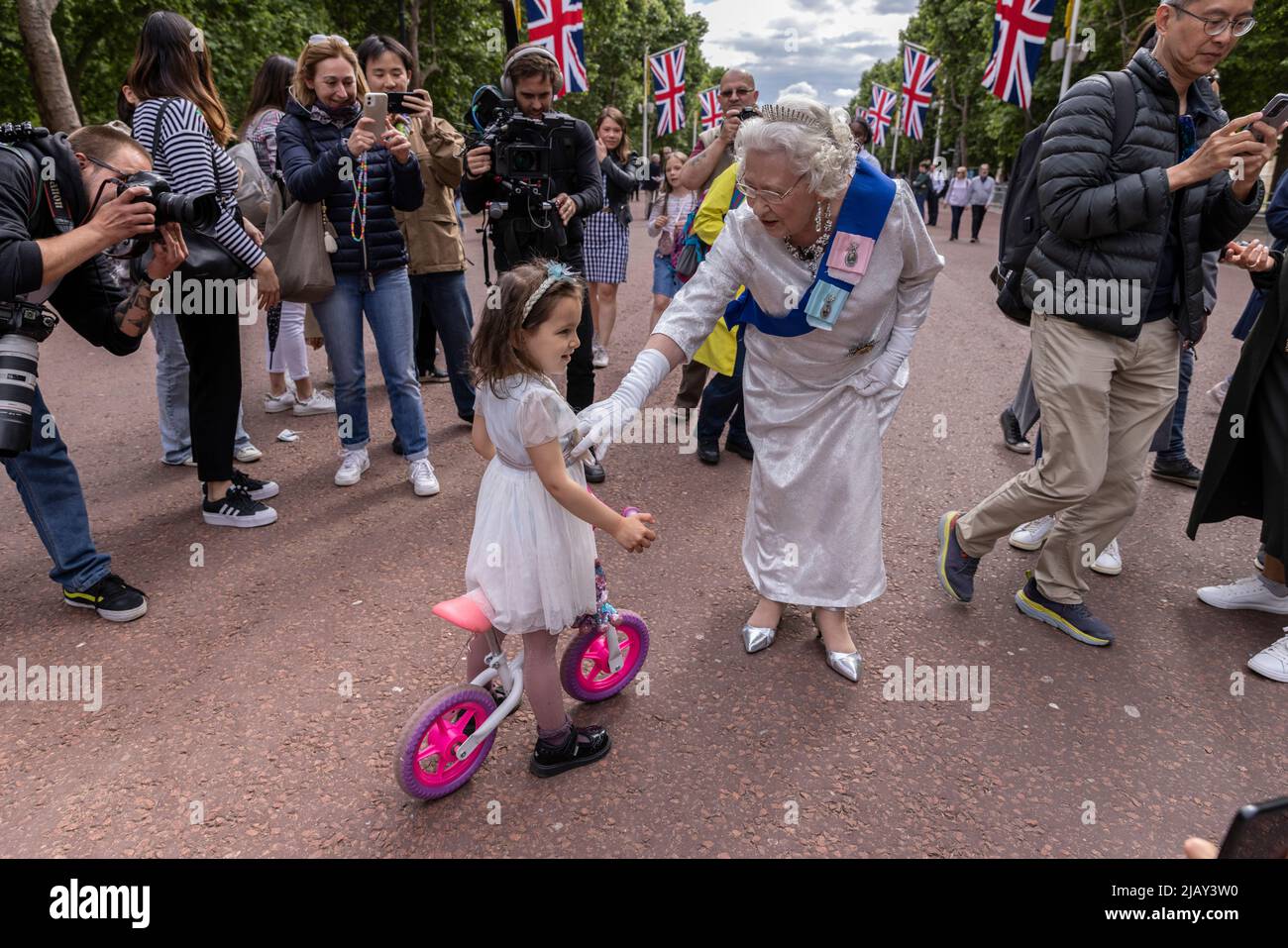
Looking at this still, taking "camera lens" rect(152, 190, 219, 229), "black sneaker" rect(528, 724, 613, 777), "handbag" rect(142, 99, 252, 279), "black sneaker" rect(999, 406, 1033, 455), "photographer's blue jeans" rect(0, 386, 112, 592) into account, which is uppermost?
"camera lens" rect(152, 190, 219, 229)

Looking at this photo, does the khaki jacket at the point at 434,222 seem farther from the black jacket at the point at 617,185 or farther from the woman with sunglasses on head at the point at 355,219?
the black jacket at the point at 617,185

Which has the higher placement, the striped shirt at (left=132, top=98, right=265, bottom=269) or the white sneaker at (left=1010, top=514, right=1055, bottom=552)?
the striped shirt at (left=132, top=98, right=265, bottom=269)

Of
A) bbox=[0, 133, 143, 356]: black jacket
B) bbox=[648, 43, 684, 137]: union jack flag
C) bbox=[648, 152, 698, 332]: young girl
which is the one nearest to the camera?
bbox=[0, 133, 143, 356]: black jacket

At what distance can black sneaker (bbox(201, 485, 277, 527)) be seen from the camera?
429 cm

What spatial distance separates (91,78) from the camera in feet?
66.7

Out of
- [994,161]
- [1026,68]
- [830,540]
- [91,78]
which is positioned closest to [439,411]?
[830,540]

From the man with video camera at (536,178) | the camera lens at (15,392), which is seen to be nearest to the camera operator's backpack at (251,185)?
the man with video camera at (536,178)

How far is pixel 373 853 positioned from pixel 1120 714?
256cm

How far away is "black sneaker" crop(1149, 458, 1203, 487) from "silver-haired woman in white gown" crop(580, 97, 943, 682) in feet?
9.82

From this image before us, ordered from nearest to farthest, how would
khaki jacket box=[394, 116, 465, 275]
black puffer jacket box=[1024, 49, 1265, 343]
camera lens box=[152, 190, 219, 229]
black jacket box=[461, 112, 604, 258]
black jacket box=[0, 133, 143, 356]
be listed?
black jacket box=[0, 133, 143, 356] → black puffer jacket box=[1024, 49, 1265, 343] → camera lens box=[152, 190, 219, 229] → black jacket box=[461, 112, 604, 258] → khaki jacket box=[394, 116, 465, 275]

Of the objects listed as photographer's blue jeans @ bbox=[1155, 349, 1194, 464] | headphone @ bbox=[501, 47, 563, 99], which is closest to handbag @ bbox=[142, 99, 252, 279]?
headphone @ bbox=[501, 47, 563, 99]

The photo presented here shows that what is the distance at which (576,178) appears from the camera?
479 cm

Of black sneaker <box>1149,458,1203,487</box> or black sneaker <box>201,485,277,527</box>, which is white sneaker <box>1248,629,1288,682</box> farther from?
black sneaker <box>201,485,277,527</box>

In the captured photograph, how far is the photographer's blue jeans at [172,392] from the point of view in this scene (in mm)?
4668
